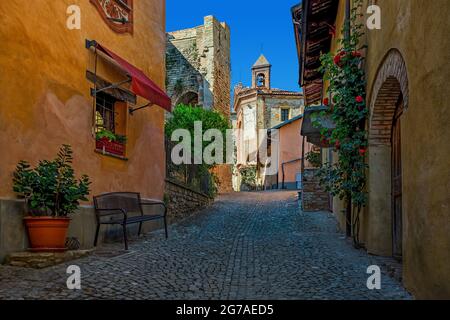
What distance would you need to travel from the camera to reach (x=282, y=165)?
29.8m

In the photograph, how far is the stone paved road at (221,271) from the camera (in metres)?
4.13

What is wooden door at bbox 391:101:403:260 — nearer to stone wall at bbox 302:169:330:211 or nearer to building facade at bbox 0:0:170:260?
building facade at bbox 0:0:170:260

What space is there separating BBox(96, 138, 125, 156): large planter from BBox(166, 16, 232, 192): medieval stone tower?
14.4 m

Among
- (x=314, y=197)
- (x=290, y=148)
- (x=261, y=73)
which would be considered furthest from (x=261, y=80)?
(x=314, y=197)

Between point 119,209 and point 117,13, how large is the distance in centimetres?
391

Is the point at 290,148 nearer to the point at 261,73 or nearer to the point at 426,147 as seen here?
the point at 261,73

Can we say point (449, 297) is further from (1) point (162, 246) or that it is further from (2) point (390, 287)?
(1) point (162, 246)

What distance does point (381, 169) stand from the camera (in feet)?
19.9

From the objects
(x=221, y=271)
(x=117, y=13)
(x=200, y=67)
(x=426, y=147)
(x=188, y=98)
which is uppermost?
(x=200, y=67)

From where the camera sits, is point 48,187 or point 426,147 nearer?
point 426,147

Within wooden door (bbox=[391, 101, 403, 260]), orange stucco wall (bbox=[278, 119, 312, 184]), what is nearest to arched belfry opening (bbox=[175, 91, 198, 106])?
orange stucco wall (bbox=[278, 119, 312, 184])

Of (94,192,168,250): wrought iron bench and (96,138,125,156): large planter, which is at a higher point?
(96,138,125,156): large planter

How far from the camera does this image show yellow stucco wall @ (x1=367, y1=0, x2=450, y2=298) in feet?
10.6

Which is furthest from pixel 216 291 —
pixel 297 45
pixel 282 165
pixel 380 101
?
pixel 282 165
